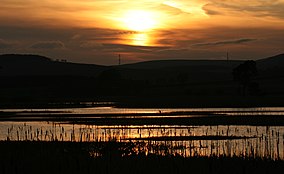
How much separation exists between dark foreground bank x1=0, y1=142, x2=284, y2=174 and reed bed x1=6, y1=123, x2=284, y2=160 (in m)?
1.87

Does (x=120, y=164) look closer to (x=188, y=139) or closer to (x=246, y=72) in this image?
(x=188, y=139)

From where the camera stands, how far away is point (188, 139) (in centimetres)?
4353

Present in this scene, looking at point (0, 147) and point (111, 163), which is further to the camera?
point (0, 147)

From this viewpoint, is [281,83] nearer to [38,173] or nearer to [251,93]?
[251,93]

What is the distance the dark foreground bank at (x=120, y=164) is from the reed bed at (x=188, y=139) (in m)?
1.87

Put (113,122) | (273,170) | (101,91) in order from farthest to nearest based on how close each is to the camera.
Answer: (101,91)
(113,122)
(273,170)

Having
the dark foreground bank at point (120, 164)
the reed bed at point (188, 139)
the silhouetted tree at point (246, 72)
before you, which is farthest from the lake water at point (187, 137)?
the silhouetted tree at point (246, 72)

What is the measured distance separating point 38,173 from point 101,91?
139m

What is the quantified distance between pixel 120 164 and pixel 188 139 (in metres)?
16.7

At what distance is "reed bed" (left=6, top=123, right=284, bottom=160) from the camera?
33.8m

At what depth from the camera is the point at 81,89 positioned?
169625 millimetres

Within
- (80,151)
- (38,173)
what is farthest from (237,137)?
(38,173)

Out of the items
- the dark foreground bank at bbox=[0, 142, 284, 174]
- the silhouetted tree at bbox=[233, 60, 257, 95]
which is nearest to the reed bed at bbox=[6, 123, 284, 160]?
the dark foreground bank at bbox=[0, 142, 284, 174]

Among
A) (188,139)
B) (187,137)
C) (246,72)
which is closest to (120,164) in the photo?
(188,139)
